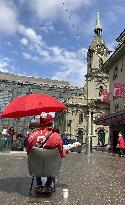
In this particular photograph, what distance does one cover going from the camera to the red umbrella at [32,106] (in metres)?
7.24

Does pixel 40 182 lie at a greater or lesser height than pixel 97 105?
lesser

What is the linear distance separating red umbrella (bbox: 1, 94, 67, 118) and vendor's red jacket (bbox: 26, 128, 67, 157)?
0.61 meters

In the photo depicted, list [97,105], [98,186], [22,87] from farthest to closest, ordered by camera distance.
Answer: [22,87], [97,105], [98,186]

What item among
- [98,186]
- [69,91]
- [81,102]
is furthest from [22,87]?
[98,186]

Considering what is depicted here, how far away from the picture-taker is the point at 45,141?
261 inches

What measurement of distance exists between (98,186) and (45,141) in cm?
206

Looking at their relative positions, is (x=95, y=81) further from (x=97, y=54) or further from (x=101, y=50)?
(x=101, y=50)

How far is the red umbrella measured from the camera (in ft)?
23.8

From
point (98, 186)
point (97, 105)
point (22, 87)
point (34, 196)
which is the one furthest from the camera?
point (22, 87)

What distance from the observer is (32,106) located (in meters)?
7.21

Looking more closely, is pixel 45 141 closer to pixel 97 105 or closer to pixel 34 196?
pixel 34 196

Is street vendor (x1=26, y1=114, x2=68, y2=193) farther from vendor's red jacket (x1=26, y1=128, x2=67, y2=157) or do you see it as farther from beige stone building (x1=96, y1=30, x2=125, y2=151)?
beige stone building (x1=96, y1=30, x2=125, y2=151)

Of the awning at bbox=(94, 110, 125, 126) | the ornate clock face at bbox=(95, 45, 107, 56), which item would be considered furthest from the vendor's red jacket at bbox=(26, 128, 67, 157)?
the ornate clock face at bbox=(95, 45, 107, 56)

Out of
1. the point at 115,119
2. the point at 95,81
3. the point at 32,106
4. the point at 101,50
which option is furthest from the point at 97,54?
the point at 32,106
